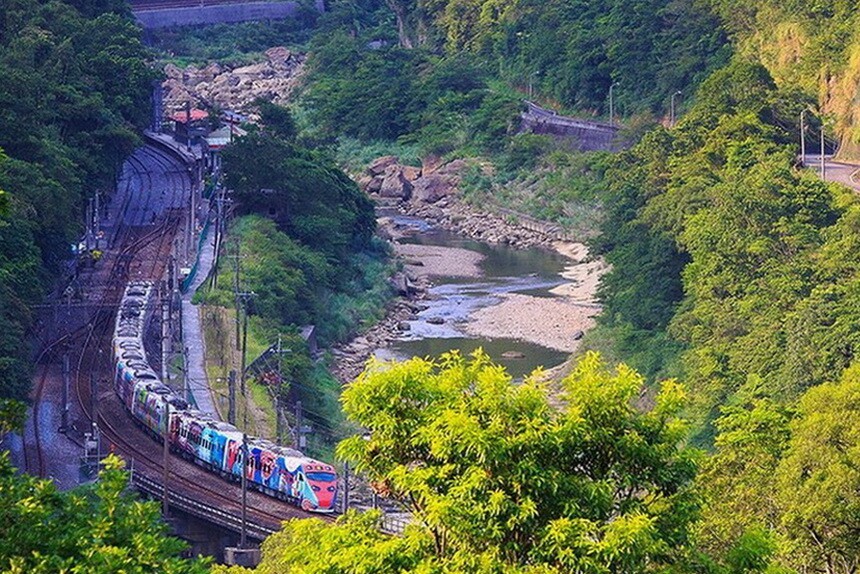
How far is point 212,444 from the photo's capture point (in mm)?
38312

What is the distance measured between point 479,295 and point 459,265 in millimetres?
6670

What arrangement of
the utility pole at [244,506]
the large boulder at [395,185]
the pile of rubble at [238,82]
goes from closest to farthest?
the utility pole at [244,506]
the large boulder at [395,185]
the pile of rubble at [238,82]

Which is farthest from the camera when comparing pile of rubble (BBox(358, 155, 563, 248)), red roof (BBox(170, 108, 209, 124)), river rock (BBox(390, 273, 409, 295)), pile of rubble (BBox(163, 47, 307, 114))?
pile of rubble (BBox(163, 47, 307, 114))

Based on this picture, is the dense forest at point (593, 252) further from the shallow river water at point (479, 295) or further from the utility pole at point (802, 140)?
the shallow river water at point (479, 295)

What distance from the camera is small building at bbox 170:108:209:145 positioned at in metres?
85.2

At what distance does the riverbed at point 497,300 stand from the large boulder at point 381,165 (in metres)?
7.63

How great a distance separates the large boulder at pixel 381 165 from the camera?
93.3 m

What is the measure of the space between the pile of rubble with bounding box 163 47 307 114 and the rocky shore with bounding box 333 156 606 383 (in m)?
19.7

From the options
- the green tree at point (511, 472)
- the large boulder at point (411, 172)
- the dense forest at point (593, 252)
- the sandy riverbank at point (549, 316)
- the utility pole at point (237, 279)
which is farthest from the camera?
the large boulder at point (411, 172)

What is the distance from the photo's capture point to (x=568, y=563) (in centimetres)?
1498

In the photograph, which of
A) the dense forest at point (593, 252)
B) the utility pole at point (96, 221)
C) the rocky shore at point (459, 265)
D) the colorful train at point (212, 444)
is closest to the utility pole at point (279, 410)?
the dense forest at point (593, 252)

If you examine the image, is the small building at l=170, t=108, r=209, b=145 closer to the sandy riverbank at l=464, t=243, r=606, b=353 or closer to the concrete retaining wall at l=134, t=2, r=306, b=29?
the sandy riverbank at l=464, t=243, r=606, b=353

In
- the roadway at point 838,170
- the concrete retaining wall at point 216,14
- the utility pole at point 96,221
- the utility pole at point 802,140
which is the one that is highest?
the concrete retaining wall at point 216,14

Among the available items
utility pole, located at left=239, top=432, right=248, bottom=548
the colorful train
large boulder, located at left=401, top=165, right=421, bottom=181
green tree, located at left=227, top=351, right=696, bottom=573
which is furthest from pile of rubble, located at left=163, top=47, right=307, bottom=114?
green tree, located at left=227, top=351, right=696, bottom=573
